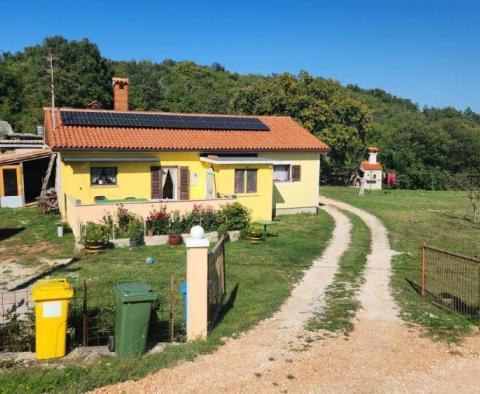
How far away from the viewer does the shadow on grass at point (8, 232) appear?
17.2 meters

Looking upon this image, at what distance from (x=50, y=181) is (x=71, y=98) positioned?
101 feet

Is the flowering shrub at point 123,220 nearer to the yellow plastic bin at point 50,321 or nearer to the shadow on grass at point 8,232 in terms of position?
the shadow on grass at point 8,232

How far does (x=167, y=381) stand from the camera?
21.4 ft

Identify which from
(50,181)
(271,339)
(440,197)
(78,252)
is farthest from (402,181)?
(271,339)

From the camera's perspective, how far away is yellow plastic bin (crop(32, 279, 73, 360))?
7.06m

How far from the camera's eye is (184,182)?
68.9ft

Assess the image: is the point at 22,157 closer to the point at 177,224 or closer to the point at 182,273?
the point at 177,224

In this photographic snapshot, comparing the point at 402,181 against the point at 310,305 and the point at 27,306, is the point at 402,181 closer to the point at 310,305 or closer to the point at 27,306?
the point at 310,305

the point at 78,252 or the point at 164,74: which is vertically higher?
the point at 164,74

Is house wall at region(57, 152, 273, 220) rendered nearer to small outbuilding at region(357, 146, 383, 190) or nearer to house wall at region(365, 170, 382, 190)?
small outbuilding at region(357, 146, 383, 190)

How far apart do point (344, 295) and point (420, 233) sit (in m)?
10.9

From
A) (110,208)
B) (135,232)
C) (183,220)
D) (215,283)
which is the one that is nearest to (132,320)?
(215,283)

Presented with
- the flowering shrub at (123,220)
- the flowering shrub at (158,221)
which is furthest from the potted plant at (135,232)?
the flowering shrub at (158,221)

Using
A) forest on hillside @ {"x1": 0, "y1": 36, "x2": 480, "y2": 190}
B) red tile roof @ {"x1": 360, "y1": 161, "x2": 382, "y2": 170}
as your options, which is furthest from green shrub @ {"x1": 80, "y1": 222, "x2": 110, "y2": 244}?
red tile roof @ {"x1": 360, "y1": 161, "x2": 382, "y2": 170}
